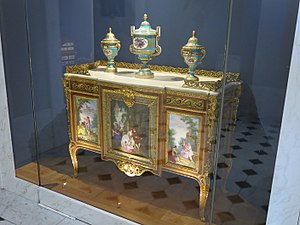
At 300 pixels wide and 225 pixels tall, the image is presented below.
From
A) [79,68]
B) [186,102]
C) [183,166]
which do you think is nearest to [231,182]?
[183,166]

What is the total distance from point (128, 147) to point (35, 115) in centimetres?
81

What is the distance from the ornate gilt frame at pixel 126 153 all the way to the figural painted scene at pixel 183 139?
99 mm

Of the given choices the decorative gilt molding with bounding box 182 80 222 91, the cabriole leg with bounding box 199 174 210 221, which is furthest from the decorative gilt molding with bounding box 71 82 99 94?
the cabriole leg with bounding box 199 174 210 221

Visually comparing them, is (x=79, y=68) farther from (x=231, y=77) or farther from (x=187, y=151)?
(x=231, y=77)

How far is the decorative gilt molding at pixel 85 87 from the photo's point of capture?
2127mm

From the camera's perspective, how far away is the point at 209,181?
1885 mm

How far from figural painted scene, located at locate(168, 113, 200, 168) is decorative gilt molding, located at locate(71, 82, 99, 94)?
571mm

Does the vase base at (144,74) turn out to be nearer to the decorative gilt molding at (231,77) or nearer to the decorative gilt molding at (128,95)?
the decorative gilt molding at (128,95)

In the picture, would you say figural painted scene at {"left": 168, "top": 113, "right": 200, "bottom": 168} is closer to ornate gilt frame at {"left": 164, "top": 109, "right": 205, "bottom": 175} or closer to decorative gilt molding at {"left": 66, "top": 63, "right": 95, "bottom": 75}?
ornate gilt frame at {"left": 164, "top": 109, "right": 205, "bottom": 175}

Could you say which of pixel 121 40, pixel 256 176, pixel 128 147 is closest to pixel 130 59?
pixel 121 40

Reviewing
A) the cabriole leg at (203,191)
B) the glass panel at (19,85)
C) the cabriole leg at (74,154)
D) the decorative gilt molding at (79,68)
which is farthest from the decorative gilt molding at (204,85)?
the glass panel at (19,85)

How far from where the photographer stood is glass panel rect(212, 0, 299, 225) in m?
1.53

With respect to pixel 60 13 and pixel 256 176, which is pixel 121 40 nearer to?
pixel 60 13

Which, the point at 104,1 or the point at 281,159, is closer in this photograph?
the point at 281,159
